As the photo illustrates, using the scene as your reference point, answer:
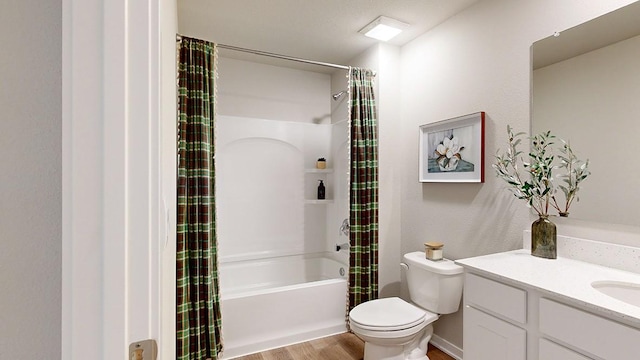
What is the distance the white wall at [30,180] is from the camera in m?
0.46

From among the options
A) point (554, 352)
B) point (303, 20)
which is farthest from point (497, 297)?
point (303, 20)

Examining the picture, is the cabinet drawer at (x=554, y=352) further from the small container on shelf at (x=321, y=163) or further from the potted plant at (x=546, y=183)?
the small container on shelf at (x=321, y=163)

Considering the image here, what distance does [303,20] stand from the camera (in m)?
2.40

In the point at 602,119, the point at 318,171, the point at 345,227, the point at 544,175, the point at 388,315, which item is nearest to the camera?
the point at 602,119

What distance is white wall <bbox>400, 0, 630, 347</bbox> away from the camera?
5.95 feet

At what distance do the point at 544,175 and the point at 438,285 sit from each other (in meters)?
0.92

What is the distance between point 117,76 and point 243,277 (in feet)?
9.73

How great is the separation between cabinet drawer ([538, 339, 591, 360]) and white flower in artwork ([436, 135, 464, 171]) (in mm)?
1304

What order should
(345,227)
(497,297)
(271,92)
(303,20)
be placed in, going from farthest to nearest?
(271,92) < (345,227) < (303,20) < (497,297)

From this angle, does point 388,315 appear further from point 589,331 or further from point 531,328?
point 589,331

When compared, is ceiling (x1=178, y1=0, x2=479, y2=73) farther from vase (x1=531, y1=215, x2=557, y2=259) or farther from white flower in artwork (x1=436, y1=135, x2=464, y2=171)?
vase (x1=531, y1=215, x2=557, y2=259)

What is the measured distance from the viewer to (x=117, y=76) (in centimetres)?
46

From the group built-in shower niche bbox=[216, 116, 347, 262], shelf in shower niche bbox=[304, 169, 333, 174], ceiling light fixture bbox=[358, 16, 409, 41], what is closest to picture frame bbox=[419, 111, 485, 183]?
ceiling light fixture bbox=[358, 16, 409, 41]

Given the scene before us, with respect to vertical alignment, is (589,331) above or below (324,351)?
above
